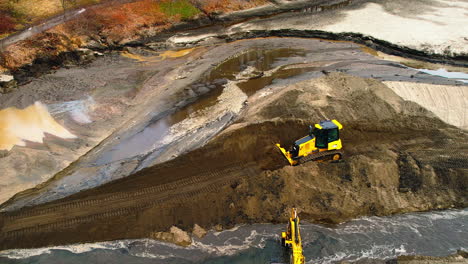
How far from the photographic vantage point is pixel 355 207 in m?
14.5

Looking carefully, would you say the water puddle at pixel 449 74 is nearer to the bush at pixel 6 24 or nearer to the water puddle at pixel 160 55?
the water puddle at pixel 160 55

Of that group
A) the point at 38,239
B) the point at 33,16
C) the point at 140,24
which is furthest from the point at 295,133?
the point at 33,16

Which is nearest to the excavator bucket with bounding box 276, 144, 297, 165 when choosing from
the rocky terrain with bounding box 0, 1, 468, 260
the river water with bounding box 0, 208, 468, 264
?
the rocky terrain with bounding box 0, 1, 468, 260

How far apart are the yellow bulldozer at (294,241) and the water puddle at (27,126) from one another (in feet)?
41.3

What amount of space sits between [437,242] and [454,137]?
6.38m

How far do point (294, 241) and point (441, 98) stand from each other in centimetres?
1405

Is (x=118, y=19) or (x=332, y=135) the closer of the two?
(x=332, y=135)

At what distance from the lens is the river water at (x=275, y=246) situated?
1294 cm

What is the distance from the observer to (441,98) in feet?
67.2

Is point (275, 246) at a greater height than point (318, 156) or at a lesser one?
lesser

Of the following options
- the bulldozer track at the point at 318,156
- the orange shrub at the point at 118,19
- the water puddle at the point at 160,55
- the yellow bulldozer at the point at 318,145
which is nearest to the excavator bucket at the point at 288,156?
the yellow bulldozer at the point at 318,145

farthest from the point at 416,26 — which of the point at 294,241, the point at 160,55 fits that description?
the point at 294,241

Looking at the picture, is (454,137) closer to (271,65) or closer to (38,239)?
(271,65)

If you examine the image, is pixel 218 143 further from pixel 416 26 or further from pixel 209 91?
pixel 416 26
